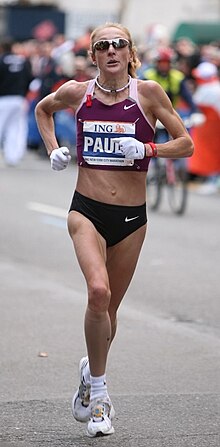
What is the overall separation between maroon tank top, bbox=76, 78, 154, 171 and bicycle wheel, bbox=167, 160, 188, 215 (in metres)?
9.66

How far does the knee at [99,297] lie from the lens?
19.2 feet

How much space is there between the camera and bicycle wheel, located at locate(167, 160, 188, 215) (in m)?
15.9

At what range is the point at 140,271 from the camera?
1155 centimetres

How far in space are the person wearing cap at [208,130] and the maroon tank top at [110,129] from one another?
509 inches

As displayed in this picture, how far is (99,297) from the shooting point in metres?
5.87

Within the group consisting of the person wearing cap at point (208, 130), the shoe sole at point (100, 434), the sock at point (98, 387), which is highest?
the sock at point (98, 387)

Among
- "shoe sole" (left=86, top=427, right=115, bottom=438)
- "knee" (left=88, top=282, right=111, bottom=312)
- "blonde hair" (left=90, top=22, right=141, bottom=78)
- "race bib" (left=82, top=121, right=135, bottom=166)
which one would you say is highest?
"blonde hair" (left=90, top=22, right=141, bottom=78)

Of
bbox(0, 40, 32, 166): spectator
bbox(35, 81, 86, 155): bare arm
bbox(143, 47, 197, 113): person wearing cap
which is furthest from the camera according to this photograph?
bbox(0, 40, 32, 166): spectator

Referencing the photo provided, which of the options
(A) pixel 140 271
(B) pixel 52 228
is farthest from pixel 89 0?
(A) pixel 140 271

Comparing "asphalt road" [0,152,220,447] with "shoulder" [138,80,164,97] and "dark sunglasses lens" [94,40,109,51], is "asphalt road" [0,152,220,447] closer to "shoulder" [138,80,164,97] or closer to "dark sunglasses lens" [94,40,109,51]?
"shoulder" [138,80,164,97]

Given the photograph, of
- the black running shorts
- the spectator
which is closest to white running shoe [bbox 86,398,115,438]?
the black running shorts

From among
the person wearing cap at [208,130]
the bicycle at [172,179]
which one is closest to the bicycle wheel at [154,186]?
the bicycle at [172,179]

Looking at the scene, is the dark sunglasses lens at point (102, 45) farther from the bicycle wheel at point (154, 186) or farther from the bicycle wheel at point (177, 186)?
the bicycle wheel at point (154, 186)

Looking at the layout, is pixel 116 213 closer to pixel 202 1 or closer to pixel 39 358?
pixel 39 358
